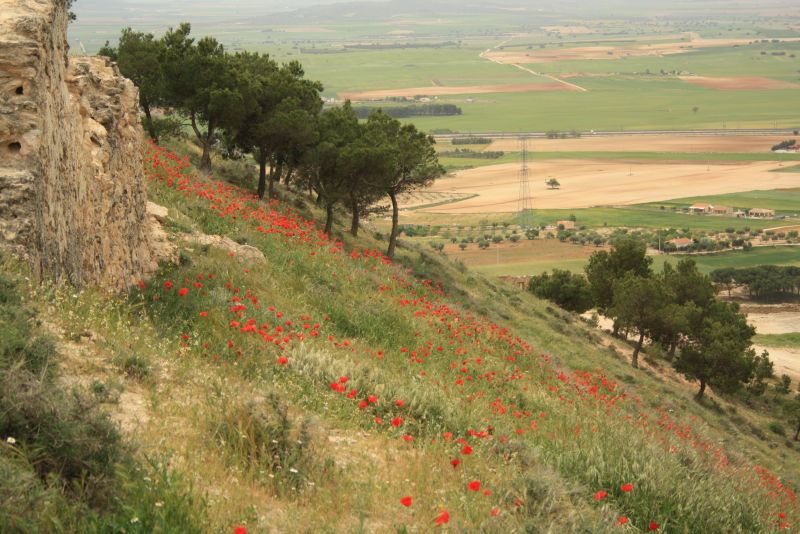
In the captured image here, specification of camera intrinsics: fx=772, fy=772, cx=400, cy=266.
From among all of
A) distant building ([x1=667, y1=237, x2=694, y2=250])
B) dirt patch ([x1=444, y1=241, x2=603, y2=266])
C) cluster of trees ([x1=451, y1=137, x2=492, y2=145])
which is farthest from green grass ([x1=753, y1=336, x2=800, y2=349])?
cluster of trees ([x1=451, y1=137, x2=492, y2=145])

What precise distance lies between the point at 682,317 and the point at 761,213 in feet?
226

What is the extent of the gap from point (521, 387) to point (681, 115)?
183308mm

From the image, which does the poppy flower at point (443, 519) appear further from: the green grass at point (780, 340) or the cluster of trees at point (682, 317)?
the green grass at point (780, 340)

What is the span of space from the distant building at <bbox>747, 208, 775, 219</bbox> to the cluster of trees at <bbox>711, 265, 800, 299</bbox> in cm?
2837

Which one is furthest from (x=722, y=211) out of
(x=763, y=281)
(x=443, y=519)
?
(x=443, y=519)

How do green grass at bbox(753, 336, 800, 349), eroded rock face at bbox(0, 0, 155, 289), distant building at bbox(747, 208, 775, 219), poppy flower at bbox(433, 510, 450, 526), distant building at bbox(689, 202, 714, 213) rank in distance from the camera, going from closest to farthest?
poppy flower at bbox(433, 510, 450, 526) → eroded rock face at bbox(0, 0, 155, 289) → green grass at bbox(753, 336, 800, 349) → distant building at bbox(747, 208, 775, 219) → distant building at bbox(689, 202, 714, 213)

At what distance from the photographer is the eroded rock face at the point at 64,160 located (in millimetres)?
8422

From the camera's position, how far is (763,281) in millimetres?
66812

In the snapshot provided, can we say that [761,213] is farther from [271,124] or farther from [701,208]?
[271,124]

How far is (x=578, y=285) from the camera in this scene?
49.5 metres

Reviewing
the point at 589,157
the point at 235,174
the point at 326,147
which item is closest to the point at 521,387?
the point at 326,147

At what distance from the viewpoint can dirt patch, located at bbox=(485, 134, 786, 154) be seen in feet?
454

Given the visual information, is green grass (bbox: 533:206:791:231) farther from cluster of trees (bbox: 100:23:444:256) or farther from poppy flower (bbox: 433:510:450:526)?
poppy flower (bbox: 433:510:450:526)

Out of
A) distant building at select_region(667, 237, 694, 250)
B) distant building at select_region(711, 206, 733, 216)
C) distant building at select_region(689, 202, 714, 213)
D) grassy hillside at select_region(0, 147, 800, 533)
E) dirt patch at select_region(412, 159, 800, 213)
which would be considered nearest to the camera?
grassy hillside at select_region(0, 147, 800, 533)
